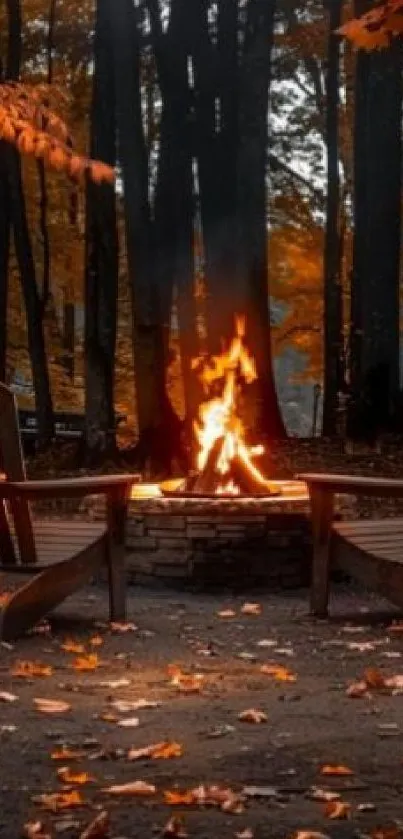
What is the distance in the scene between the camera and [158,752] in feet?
14.6

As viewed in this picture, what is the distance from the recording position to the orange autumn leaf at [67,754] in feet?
14.5

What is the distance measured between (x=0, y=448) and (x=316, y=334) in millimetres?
20129

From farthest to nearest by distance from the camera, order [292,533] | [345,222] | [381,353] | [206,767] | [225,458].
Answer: [345,222] → [381,353] → [225,458] → [292,533] → [206,767]

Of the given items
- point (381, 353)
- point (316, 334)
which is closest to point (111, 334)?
point (381, 353)

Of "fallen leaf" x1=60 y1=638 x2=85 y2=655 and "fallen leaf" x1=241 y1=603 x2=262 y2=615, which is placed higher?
"fallen leaf" x1=60 y1=638 x2=85 y2=655

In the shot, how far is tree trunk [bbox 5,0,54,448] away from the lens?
20.3 m

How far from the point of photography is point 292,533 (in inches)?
350

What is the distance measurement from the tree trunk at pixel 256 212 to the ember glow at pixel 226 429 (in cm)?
726

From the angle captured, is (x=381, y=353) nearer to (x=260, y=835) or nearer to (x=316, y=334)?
(x=316, y=334)

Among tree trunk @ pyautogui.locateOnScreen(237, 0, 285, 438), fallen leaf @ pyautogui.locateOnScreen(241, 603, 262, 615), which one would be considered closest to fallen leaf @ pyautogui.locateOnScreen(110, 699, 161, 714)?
fallen leaf @ pyautogui.locateOnScreen(241, 603, 262, 615)

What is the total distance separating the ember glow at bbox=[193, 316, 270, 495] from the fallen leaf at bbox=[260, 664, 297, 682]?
10.6ft

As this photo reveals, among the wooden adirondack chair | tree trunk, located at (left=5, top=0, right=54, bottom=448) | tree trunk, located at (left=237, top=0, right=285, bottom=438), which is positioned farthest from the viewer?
tree trunk, located at (left=5, top=0, right=54, bottom=448)

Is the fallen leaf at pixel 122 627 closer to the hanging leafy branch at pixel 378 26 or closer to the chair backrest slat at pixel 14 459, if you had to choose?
the chair backrest slat at pixel 14 459

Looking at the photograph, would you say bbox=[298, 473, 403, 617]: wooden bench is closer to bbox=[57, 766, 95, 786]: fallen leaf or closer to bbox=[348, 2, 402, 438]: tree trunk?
bbox=[57, 766, 95, 786]: fallen leaf
